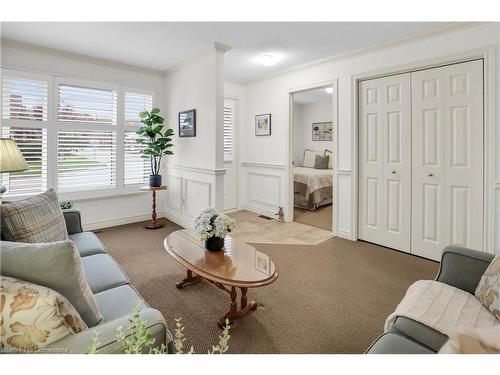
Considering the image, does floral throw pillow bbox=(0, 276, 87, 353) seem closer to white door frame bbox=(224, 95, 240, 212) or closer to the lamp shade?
the lamp shade

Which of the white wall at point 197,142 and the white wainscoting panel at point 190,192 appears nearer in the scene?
the white wall at point 197,142

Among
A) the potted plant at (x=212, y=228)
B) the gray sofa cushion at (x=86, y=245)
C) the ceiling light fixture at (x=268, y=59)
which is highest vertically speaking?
the ceiling light fixture at (x=268, y=59)

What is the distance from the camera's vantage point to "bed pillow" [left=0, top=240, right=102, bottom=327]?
96cm

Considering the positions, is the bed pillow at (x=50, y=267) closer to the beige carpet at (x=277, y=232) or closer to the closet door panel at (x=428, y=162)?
the beige carpet at (x=277, y=232)

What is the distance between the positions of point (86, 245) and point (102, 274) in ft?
1.89

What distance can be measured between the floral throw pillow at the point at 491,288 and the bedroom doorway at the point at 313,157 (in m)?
2.90

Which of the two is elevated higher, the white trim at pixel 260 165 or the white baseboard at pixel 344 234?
the white trim at pixel 260 165

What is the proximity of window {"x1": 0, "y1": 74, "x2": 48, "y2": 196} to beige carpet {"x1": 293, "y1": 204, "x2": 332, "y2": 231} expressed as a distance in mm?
3751

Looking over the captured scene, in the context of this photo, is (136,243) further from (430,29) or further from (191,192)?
(430,29)

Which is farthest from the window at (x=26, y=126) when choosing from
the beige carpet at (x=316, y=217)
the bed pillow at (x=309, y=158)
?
the bed pillow at (x=309, y=158)

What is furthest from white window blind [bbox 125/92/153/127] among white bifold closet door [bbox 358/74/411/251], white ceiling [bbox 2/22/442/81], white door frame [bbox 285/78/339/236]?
white bifold closet door [bbox 358/74/411/251]

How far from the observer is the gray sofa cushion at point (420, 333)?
3.69ft

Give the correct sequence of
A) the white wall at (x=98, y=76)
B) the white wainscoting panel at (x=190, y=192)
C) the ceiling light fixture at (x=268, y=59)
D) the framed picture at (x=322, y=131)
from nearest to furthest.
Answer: the white wall at (x=98, y=76), the white wainscoting panel at (x=190, y=192), the ceiling light fixture at (x=268, y=59), the framed picture at (x=322, y=131)

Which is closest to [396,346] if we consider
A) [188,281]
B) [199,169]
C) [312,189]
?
[188,281]
